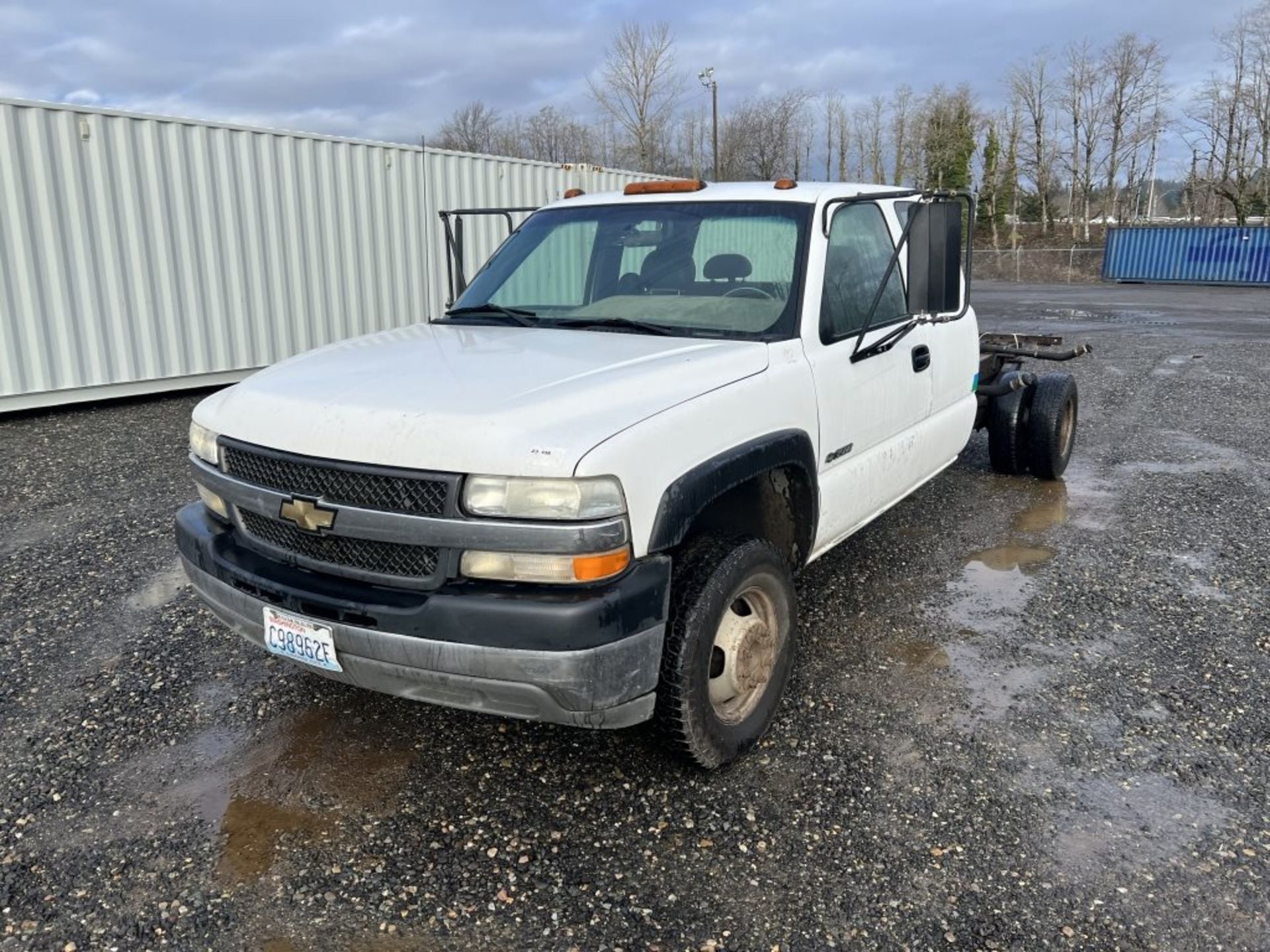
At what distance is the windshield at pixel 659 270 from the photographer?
147 inches

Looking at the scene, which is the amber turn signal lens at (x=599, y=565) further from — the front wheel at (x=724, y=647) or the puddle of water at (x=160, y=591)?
the puddle of water at (x=160, y=591)

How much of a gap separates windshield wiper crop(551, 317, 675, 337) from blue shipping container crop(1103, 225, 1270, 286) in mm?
36217

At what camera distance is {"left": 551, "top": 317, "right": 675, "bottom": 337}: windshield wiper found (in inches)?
144

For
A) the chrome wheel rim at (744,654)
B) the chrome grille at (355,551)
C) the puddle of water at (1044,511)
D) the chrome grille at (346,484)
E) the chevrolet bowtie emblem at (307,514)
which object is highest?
the chrome grille at (346,484)

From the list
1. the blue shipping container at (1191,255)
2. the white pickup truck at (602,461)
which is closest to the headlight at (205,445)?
the white pickup truck at (602,461)

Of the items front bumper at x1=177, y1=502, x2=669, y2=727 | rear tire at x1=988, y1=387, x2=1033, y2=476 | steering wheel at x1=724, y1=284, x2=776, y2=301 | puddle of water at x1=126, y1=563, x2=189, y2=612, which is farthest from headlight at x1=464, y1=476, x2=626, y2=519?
rear tire at x1=988, y1=387, x2=1033, y2=476

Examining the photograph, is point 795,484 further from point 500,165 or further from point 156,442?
point 500,165

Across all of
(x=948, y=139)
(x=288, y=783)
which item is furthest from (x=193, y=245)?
(x=948, y=139)

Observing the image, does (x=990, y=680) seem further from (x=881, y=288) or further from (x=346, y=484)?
(x=346, y=484)

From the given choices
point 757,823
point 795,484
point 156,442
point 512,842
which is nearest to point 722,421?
point 795,484

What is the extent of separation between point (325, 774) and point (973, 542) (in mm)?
3900

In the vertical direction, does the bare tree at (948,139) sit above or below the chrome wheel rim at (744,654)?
above

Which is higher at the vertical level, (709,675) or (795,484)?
(795,484)

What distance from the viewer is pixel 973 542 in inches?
221
